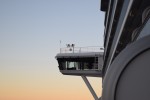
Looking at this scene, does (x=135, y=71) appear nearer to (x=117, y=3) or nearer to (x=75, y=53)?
(x=117, y=3)

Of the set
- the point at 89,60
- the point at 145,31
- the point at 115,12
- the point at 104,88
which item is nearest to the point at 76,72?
the point at 89,60

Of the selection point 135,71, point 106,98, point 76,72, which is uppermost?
point 135,71

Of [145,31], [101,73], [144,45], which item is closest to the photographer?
[144,45]

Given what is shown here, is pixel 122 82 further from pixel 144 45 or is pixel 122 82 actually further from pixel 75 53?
pixel 75 53

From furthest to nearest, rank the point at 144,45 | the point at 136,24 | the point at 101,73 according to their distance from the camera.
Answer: the point at 101,73, the point at 136,24, the point at 144,45

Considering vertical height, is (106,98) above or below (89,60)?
above

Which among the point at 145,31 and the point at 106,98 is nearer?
the point at 106,98

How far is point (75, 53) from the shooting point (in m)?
46.5

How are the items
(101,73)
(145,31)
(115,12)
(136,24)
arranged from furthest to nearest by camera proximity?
(101,73), (115,12), (136,24), (145,31)

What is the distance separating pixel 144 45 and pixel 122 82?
0.63 metres

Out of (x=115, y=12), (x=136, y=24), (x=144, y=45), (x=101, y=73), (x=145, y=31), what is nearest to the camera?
(x=144, y=45)

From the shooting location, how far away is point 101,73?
44.6m

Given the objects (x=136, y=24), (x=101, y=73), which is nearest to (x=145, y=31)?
(x=136, y=24)

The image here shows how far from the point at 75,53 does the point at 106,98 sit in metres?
41.5
